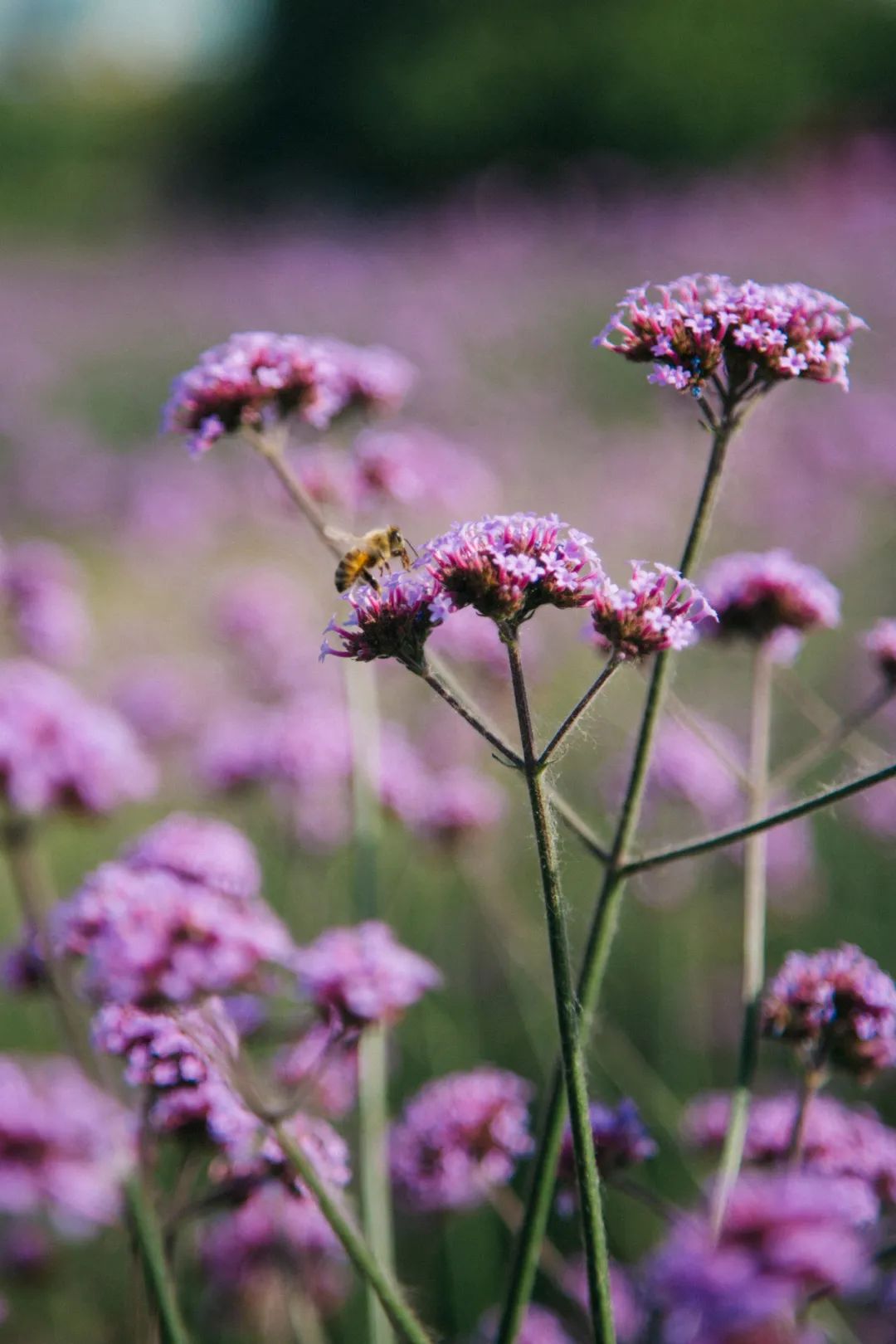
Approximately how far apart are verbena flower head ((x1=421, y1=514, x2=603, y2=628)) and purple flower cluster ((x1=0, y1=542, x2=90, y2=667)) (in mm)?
2270

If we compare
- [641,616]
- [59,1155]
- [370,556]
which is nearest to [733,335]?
[641,616]

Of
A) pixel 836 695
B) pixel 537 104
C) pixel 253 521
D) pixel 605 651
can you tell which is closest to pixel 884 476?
pixel 836 695

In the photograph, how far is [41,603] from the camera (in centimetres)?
359

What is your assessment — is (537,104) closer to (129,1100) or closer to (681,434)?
(681,434)

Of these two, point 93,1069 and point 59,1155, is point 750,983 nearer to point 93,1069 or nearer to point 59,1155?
point 93,1069

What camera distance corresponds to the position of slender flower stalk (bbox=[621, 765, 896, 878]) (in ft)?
4.66

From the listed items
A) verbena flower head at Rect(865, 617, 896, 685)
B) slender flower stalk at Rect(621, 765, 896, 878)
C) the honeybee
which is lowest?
slender flower stalk at Rect(621, 765, 896, 878)

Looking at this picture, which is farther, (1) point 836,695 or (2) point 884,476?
(2) point 884,476

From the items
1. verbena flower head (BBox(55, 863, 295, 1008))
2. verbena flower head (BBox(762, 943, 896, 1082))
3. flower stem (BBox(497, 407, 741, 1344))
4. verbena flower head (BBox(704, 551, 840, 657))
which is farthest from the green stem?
verbena flower head (BBox(704, 551, 840, 657))

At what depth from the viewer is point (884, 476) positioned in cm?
557

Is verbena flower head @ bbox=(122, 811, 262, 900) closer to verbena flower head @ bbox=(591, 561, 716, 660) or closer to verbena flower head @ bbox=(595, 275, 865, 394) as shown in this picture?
verbena flower head @ bbox=(591, 561, 716, 660)

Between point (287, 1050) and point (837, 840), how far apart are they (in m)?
3.40

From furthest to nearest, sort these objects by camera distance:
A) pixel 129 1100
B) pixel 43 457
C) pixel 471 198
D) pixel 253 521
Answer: pixel 471 198 → pixel 43 457 → pixel 253 521 → pixel 129 1100

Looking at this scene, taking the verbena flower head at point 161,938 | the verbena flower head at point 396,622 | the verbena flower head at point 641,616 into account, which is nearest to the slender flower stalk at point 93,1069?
the verbena flower head at point 161,938
